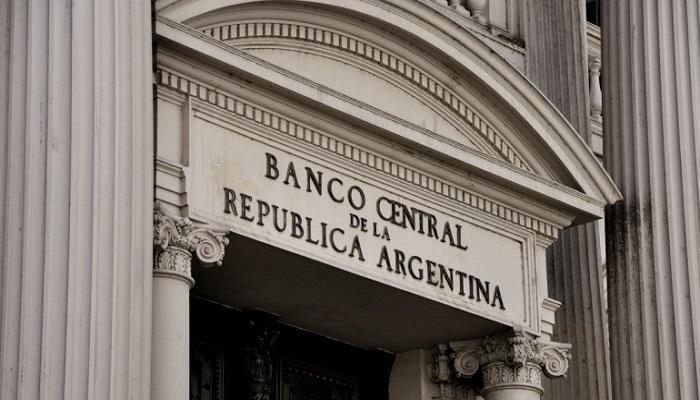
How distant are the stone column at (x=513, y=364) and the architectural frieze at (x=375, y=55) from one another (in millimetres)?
1245

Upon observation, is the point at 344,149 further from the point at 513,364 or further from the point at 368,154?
the point at 513,364

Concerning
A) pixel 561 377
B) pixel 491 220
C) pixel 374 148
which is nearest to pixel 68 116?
pixel 374 148

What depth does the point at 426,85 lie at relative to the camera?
16.5 m

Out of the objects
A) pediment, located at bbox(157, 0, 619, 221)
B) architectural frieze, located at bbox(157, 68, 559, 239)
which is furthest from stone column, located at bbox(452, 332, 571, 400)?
pediment, located at bbox(157, 0, 619, 221)

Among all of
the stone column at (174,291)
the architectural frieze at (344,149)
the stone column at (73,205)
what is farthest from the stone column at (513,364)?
the stone column at (73,205)

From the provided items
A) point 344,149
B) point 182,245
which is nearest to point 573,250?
point 344,149

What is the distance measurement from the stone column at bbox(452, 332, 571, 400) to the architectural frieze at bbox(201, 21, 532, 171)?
1.24 m

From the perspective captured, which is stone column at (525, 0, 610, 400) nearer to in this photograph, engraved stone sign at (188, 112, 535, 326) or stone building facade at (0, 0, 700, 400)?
stone building facade at (0, 0, 700, 400)

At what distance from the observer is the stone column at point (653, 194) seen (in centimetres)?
1636

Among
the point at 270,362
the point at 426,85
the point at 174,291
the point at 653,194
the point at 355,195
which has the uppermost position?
the point at 426,85

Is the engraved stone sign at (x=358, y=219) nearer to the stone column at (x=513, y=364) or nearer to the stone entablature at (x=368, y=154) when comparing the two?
the stone entablature at (x=368, y=154)

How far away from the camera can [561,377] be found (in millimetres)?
17016

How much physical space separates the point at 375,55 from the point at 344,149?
105 cm

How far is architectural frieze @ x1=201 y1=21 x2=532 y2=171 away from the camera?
1534 cm
